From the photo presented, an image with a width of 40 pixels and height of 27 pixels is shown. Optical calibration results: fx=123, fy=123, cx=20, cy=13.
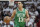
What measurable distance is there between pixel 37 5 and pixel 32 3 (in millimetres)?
75

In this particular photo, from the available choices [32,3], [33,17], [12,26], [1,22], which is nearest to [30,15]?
[33,17]

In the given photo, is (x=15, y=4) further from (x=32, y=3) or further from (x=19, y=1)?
(x=32, y=3)

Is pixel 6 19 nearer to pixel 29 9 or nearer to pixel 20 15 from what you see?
pixel 20 15

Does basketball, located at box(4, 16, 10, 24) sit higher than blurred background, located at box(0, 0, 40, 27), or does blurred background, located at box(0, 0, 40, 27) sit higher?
blurred background, located at box(0, 0, 40, 27)

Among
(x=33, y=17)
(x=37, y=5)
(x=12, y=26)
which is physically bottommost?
(x=12, y=26)

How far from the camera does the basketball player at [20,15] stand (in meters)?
1.69

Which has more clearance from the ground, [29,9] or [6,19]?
[29,9]

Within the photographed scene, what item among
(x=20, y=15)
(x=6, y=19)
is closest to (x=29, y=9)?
(x=20, y=15)

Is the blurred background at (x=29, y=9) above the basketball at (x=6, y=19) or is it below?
above

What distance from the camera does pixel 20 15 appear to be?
66.7 inches

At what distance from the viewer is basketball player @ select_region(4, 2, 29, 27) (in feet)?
5.56

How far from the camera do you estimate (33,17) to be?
170cm

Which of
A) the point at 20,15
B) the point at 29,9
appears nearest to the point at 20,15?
the point at 20,15

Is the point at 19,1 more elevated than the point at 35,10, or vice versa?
the point at 19,1
